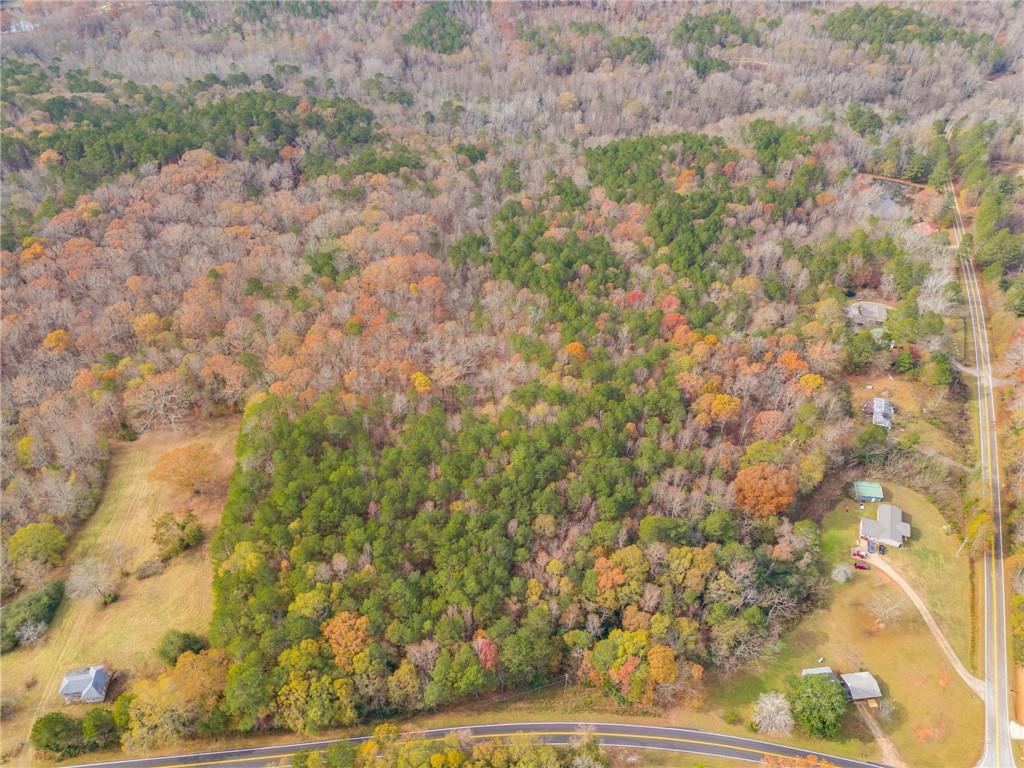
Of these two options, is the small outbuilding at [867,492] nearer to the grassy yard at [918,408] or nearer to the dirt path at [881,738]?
the grassy yard at [918,408]

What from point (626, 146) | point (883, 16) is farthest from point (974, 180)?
point (883, 16)

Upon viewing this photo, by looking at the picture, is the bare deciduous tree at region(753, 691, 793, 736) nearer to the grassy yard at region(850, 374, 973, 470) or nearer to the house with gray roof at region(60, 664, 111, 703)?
the grassy yard at region(850, 374, 973, 470)

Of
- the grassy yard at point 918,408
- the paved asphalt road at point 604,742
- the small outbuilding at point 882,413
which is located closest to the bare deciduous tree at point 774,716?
the paved asphalt road at point 604,742

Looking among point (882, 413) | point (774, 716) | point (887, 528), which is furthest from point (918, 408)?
point (774, 716)

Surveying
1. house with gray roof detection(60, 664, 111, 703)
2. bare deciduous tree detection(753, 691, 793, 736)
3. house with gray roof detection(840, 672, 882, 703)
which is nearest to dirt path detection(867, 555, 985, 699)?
house with gray roof detection(840, 672, 882, 703)

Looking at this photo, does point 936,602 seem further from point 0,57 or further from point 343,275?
point 0,57

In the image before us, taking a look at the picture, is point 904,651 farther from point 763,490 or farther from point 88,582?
point 88,582
